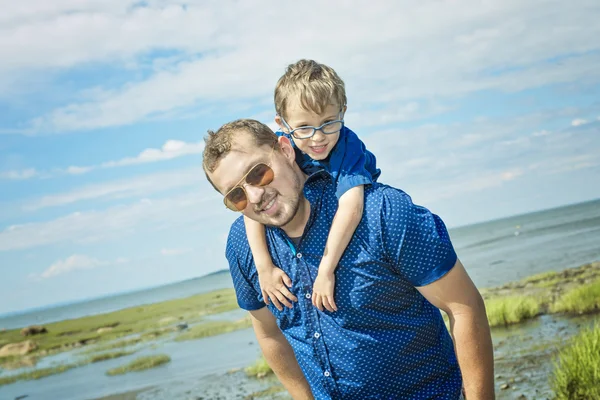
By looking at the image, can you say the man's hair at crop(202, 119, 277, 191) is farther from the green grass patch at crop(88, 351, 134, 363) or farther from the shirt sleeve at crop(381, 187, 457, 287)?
the green grass patch at crop(88, 351, 134, 363)

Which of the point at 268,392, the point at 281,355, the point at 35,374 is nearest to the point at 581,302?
the point at 268,392

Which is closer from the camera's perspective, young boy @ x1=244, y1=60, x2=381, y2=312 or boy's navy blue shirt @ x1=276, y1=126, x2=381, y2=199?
young boy @ x1=244, y1=60, x2=381, y2=312

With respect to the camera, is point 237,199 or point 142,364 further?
point 142,364

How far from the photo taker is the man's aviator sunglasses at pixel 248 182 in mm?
3082

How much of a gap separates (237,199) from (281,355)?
1063 mm

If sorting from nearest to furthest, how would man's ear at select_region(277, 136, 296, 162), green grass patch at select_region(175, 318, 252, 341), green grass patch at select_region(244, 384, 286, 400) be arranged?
man's ear at select_region(277, 136, 296, 162) → green grass patch at select_region(244, 384, 286, 400) → green grass patch at select_region(175, 318, 252, 341)

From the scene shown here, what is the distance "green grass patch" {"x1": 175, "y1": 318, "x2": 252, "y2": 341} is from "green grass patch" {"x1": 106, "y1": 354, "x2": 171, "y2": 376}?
4.83 m

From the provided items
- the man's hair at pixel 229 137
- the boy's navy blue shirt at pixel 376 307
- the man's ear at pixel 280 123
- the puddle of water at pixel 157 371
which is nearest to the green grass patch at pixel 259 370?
the puddle of water at pixel 157 371

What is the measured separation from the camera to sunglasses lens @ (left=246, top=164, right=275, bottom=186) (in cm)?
308

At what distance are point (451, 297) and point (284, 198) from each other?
0.92 m

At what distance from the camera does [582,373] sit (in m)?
8.55

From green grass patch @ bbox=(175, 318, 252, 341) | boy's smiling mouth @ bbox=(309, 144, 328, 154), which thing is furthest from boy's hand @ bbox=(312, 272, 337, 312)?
green grass patch @ bbox=(175, 318, 252, 341)

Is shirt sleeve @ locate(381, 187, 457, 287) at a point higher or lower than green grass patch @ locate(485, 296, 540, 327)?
higher

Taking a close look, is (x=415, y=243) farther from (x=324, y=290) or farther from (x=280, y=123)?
(x=280, y=123)
